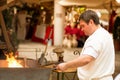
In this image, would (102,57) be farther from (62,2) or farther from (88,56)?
(62,2)

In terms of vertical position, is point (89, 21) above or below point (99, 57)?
above

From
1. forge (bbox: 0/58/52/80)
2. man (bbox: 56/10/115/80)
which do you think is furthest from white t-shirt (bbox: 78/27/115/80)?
forge (bbox: 0/58/52/80)

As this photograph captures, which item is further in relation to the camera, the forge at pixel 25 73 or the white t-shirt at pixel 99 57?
the forge at pixel 25 73

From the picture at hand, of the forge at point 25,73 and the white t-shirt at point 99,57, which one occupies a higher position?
the white t-shirt at point 99,57

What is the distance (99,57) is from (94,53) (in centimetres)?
11

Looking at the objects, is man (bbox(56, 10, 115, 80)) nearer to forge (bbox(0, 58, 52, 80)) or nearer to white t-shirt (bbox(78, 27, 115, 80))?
white t-shirt (bbox(78, 27, 115, 80))

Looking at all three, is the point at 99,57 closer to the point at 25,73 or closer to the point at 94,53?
the point at 94,53

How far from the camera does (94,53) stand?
316 centimetres

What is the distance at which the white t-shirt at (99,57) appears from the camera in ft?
10.5

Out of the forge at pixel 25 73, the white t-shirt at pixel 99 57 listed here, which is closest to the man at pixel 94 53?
the white t-shirt at pixel 99 57

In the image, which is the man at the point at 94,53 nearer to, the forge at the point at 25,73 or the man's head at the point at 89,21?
the man's head at the point at 89,21

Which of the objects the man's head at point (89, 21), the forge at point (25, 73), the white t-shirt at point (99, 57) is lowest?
the forge at point (25, 73)

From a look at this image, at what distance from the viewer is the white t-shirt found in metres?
3.21

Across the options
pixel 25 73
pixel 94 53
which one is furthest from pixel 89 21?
pixel 25 73
